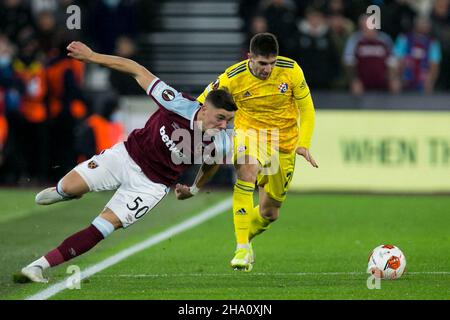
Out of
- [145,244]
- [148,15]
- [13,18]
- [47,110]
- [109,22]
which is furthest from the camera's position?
[148,15]

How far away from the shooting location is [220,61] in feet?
77.4

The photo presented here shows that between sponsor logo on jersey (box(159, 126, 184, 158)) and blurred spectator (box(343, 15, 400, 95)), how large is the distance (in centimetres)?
1086

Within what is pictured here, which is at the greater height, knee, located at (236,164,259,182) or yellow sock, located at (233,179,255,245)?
knee, located at (236,164,259,182)

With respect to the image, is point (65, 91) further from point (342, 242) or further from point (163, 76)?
point (342, 242)

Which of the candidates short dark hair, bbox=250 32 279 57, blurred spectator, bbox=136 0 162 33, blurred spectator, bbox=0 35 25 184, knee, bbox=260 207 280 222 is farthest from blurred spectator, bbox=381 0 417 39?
short dark hair, bbox=250 32 279 57

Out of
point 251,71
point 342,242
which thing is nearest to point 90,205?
point 342,242

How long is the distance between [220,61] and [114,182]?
46.2 feet

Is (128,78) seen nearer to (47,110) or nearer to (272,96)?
(47,110)

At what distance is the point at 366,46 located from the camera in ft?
66.2

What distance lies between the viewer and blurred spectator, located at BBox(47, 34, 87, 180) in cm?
2041

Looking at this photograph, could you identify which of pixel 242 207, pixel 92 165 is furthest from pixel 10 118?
pixel 92 165

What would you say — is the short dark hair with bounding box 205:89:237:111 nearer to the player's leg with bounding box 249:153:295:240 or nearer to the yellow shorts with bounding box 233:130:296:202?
the yellow shorts with bounding box 233:130:296:202

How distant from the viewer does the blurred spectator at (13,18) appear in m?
22.8

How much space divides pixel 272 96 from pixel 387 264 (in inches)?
87.5
